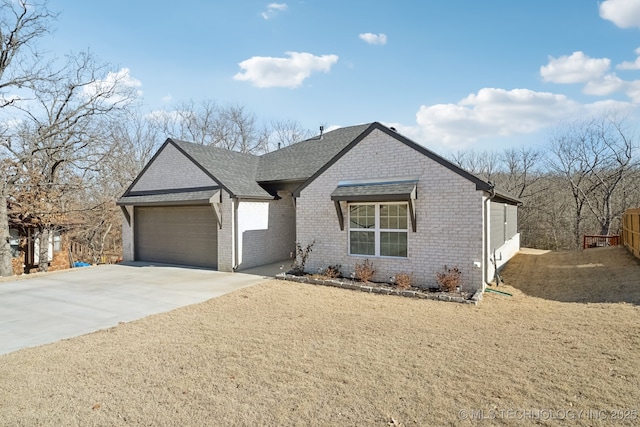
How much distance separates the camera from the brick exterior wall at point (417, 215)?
29.6ft

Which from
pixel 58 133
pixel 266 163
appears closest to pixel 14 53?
pixel 58 133

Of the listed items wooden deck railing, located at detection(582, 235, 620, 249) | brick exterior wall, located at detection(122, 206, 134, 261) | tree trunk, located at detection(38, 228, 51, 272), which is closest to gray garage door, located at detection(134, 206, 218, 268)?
brick exterior wall, located at detection(122, 206, 134, 261)

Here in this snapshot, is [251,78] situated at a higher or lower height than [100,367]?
higher

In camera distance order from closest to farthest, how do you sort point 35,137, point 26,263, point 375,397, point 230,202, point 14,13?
1. point 375,397
2. point 230,202
3. point 14,13
4. point 35,137
5. point 26,263

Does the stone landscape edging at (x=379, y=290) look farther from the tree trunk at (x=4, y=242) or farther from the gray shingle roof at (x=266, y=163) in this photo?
the tree trunk at (x=4, y=242)

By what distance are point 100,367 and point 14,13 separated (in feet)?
56.0

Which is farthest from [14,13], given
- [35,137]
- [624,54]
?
[624,54]

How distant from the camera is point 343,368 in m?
4.71

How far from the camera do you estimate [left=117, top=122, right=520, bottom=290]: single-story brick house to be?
9328 mm

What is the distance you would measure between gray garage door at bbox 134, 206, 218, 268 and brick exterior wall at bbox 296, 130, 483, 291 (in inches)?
174

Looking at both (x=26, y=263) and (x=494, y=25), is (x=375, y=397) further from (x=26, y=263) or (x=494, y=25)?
(x=26, y=263)

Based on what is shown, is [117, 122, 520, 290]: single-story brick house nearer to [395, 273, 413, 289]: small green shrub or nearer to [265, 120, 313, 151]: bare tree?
[395, 273, 413, 289]: small green shrub

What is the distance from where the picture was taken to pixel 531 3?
10.9 meters

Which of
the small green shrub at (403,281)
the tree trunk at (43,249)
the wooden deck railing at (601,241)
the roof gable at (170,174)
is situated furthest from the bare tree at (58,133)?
the wooden deck railing at (601,241)
